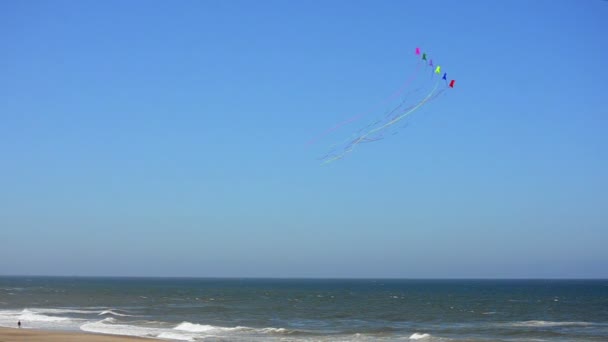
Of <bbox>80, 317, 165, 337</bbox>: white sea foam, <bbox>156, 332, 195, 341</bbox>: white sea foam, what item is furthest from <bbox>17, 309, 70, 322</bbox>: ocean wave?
<bbox>156, 332, 195, 341</bbox>: white sea foam

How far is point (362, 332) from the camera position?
130ft

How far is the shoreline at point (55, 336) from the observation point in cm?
3203

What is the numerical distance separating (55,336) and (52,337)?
2.09ft

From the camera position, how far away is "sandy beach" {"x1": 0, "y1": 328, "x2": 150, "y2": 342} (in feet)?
105

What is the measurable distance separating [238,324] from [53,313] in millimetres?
15680

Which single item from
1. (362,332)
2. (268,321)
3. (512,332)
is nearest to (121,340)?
(362,332)

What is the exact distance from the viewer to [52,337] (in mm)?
33375

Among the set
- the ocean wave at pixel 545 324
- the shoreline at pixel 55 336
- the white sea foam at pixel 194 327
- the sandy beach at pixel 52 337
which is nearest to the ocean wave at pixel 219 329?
the white sea foam at pixel 194 327

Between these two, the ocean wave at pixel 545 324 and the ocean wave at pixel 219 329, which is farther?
the ocean wave at pixel 545 324

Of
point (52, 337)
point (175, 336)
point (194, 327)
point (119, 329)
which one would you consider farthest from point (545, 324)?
point (52, 337)

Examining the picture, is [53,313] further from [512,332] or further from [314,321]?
[512,332]

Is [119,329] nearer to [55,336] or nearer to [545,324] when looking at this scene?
[55,336]

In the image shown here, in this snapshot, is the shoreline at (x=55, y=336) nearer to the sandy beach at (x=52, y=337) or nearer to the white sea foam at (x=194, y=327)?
the sandy beach at (x=52, y=337)

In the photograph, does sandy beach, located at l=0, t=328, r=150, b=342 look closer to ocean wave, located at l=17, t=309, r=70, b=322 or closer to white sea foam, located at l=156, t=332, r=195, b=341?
white sea foam, located at l=156, t=332, r=195, b=341
